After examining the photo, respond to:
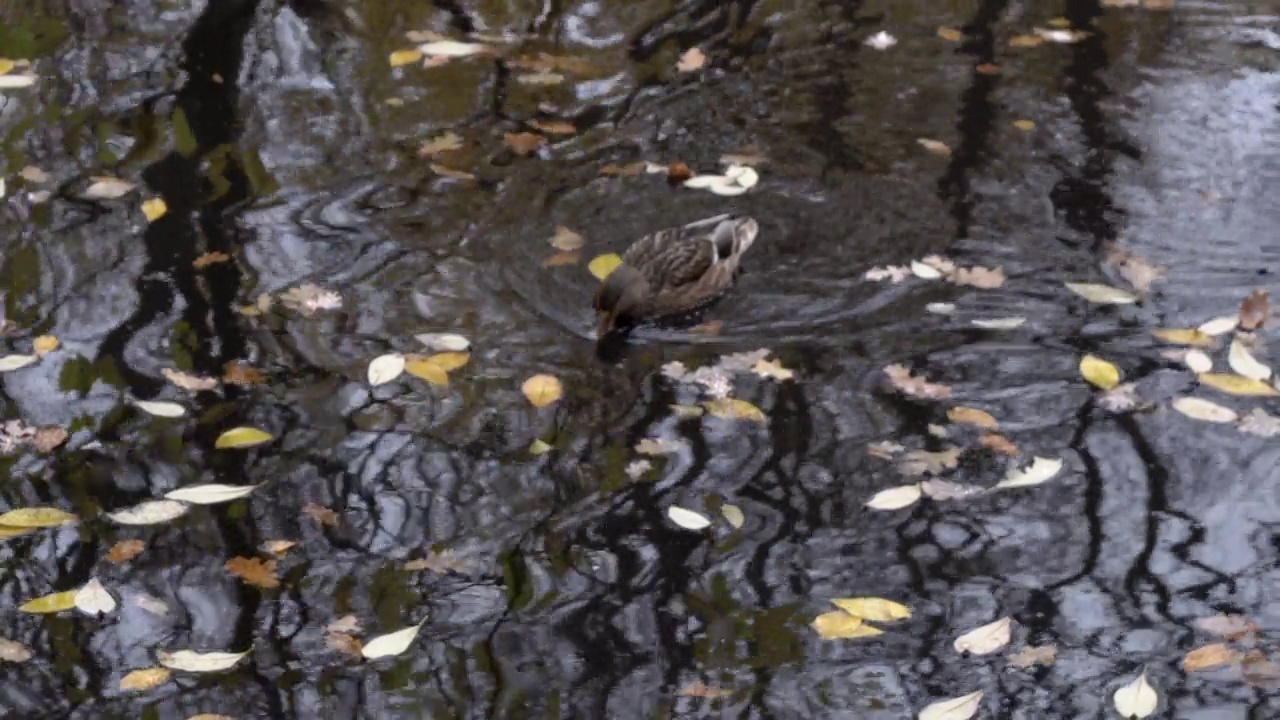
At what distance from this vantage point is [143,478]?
5738 millimetres

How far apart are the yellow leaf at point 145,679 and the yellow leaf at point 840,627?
6.44ft

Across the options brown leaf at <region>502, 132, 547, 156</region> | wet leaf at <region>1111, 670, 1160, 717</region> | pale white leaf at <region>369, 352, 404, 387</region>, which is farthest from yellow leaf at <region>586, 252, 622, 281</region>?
wet leaf at <region>1111, 670, 1160, 717</region>

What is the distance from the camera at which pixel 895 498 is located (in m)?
5.58

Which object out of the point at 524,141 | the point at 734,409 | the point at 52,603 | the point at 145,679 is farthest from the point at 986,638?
Result: the point at 524,141

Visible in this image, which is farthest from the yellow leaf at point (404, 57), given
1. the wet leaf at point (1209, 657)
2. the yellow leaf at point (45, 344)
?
the wet leaf at point (1209, 657)

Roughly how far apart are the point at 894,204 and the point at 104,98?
13.9 feet

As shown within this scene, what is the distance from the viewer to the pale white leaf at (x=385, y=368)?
6254 millimetres

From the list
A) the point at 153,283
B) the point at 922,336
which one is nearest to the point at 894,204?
the point at 922,336

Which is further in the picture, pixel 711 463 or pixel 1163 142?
pixel 1163 142

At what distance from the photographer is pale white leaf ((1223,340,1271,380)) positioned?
6.18 meters

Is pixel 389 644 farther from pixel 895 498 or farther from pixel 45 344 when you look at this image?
pixel 45 344

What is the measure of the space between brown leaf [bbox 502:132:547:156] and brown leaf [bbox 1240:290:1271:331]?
3.42 meters

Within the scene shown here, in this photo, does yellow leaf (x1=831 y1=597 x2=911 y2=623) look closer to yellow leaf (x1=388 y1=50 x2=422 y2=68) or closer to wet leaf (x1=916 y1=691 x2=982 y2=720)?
wet leaf (x1=916 y1=691 x2=982 y2=720)

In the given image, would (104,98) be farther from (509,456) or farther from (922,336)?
(922,336)
